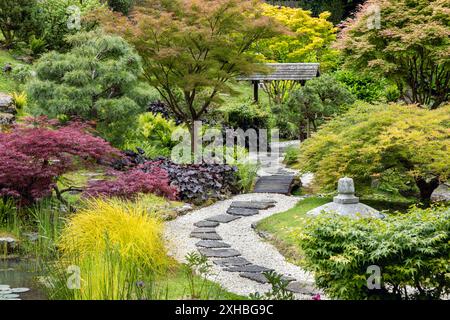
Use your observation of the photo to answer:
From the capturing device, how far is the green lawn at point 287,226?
9.76m

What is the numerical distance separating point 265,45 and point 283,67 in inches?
270

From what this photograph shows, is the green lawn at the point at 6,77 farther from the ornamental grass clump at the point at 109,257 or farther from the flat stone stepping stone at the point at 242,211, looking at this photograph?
the ornamental grass clump at the point at 109,257

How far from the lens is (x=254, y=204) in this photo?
12.9 meters

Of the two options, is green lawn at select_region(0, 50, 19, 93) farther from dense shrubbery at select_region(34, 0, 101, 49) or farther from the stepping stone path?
the stepping stone path

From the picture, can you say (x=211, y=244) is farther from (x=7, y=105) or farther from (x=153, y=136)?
(x=7, y=105)

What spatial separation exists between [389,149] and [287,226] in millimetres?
2118

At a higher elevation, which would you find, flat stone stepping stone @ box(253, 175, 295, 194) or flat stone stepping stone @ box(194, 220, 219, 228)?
flat stone stepping stone @ box(253, 175, 295, 194)

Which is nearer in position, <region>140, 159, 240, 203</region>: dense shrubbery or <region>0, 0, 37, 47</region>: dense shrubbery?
<region>140, 159, 240, 203</region>: dense shrubbery

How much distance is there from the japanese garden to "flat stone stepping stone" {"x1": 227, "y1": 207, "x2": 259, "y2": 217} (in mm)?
73

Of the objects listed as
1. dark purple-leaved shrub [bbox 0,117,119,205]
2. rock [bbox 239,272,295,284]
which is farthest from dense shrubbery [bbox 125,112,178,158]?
rock [bbox 239,272,295,284]

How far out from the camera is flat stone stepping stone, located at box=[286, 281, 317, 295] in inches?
308

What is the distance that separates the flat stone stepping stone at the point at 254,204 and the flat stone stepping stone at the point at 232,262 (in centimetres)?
330

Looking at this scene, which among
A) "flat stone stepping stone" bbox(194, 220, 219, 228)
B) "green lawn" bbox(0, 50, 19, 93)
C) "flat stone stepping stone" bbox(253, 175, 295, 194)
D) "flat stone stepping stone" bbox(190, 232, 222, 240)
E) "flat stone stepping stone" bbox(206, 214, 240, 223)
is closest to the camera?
"flat stone stepping stone" bbox(190, 232, 222, 240)

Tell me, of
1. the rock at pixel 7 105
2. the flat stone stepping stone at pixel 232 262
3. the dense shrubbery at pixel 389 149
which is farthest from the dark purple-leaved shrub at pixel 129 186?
the rock at pixel 7 105
